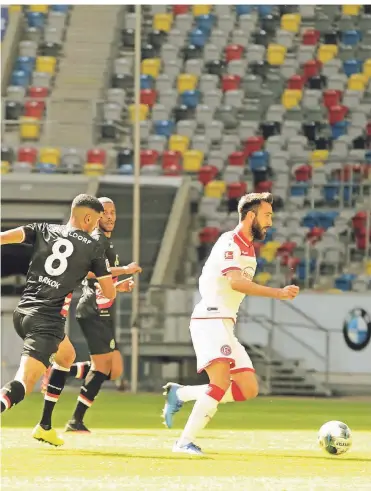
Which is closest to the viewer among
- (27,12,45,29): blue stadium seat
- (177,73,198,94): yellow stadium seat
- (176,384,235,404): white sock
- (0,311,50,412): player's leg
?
(0,311,50,412): player's leg

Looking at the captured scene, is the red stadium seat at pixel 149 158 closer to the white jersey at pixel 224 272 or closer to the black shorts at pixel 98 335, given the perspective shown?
the black shorts at pixel 98 335

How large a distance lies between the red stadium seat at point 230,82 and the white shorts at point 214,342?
17.7 metres

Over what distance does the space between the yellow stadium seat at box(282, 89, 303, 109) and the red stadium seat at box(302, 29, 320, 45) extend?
157 cm

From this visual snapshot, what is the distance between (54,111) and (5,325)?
613 centimetres

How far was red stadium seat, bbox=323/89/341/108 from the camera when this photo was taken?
26.3m

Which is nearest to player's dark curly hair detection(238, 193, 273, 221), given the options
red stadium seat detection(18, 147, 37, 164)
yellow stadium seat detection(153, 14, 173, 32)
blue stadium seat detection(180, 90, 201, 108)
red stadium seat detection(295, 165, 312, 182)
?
red stadium seat detection(295, 165, 312, 182)

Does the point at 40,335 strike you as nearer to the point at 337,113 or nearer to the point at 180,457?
the point at 180,457

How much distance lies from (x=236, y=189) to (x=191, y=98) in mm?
3081

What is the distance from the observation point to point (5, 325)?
70.0ft

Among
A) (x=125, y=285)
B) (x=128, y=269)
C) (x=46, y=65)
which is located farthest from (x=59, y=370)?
(x=46, y=65)

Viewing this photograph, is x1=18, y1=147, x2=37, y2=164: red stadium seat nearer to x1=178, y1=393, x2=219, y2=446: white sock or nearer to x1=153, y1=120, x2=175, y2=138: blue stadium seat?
x1=153, y1=120, x2=175, y2=138: blue stadium seat

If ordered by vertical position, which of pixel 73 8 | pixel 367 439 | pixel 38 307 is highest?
pixel 73 8

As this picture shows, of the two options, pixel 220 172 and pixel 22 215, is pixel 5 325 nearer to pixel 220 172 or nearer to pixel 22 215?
pixel 22 215

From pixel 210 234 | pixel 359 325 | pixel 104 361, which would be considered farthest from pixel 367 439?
pixel 210 234
